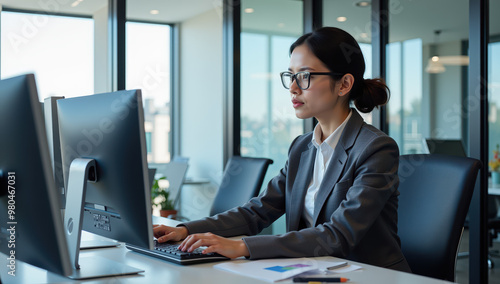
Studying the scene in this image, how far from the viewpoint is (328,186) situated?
1737 millimetres

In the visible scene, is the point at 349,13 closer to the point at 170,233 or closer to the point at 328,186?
the point at 328,186

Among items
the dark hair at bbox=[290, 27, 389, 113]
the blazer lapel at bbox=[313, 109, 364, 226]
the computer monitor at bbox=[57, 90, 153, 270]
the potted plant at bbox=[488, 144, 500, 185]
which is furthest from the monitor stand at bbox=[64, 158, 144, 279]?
the potted plant at bbox=[488, 144, 500, 185]

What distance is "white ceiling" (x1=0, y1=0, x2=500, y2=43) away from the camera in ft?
10.3

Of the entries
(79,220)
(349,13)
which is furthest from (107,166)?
(349,13)

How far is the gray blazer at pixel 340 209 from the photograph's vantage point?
1.51 m

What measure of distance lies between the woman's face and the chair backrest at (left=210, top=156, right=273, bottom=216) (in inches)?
25.5

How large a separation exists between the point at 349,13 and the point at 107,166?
2786mm

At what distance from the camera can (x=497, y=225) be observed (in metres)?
4.52

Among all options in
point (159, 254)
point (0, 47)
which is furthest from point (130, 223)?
point (0, 47)

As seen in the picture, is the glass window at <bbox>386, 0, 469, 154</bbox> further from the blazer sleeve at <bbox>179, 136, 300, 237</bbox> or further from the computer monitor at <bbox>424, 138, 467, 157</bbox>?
the blazer sleeve at <bbox>179, 136, 300, 237</bbox>

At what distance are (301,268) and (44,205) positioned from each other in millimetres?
633

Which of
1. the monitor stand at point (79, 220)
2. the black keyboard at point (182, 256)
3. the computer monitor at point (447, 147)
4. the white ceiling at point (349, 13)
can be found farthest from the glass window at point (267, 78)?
the monitor stand at point (79, 220)

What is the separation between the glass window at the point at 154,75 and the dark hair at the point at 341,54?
480 cm

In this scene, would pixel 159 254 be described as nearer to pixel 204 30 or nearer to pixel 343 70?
pixel 343 70
